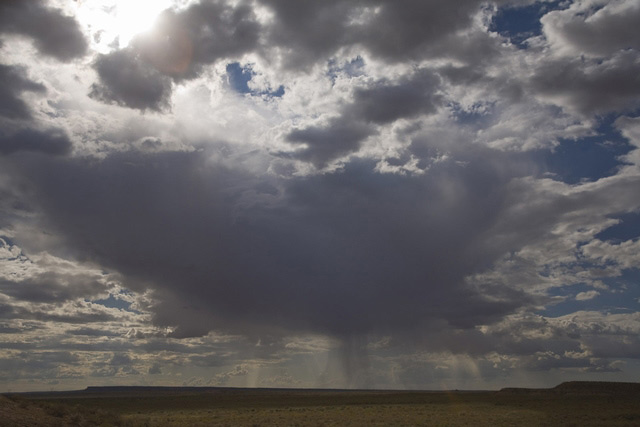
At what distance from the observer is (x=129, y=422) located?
38.5 metres

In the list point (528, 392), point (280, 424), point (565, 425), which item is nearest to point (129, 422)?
point (280, 424)

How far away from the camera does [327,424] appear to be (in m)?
44.3

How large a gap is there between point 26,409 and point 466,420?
122ft

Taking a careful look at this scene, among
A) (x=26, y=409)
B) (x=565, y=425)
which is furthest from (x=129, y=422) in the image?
(x=565, y=425)

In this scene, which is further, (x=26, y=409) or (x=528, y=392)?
(x=528, y=392)

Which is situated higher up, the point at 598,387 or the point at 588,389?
the point at 598,387

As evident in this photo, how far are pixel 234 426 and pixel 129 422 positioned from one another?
8770 mm

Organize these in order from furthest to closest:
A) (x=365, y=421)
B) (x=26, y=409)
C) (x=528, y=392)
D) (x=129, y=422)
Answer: (x=528, y=392) → (x=365, y=421) → (x=129, y=422) → (x=26, y=409)

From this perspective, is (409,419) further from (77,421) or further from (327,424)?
(77,421)

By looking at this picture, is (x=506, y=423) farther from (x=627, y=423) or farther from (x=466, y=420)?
(x=627, y=423)

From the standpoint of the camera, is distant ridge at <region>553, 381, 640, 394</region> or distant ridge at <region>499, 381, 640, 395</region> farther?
distant ridge at <region>553, 381, 640, 394</region>

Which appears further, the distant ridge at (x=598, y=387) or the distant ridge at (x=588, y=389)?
the distant ridge at (x=598, y=387)

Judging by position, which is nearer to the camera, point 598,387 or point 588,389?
point 588,389

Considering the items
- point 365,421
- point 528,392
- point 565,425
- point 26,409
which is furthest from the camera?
point 528,392
